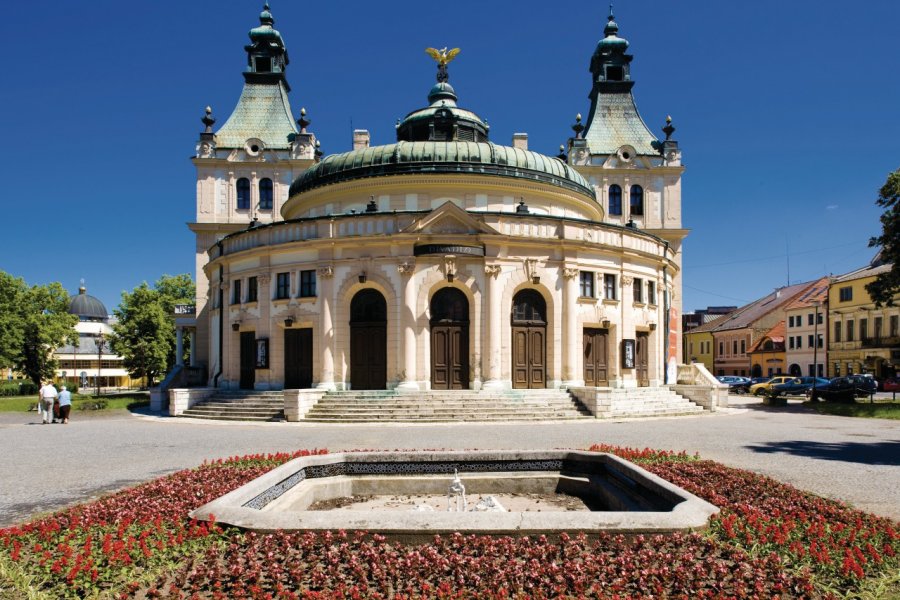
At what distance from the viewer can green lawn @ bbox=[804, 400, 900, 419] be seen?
90.9 feet

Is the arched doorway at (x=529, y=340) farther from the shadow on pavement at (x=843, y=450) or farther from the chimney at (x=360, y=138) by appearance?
the chimney at (x=360, y=138)

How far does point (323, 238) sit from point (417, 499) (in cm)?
1949

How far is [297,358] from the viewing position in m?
30.0

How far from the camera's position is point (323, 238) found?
28.6 m

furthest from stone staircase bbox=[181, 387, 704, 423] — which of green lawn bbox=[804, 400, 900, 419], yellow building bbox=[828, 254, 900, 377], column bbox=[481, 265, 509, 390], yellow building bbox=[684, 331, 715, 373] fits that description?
yellow building bbox=[684, 331, 715, 373]

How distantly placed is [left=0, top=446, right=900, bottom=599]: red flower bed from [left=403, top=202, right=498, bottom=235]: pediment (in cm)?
2033

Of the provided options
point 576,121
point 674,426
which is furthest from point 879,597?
point 576,121

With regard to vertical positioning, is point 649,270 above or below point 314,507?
above

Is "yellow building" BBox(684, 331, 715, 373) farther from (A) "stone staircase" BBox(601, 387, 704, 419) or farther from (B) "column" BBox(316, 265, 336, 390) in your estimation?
(B) "column" BBox(316, 265, 336, 390)

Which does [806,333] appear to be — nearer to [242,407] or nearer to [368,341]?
[368,341]

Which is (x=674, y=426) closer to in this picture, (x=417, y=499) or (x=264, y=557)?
(x=417, y=499)

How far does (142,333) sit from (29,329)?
10.2 meters

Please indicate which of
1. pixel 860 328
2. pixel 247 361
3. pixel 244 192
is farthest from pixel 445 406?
pixel 860 328

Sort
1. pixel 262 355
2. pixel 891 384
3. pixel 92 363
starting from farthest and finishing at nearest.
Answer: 1. pixel 92 363
2. pixel 891 384
3. pixel 262 355
